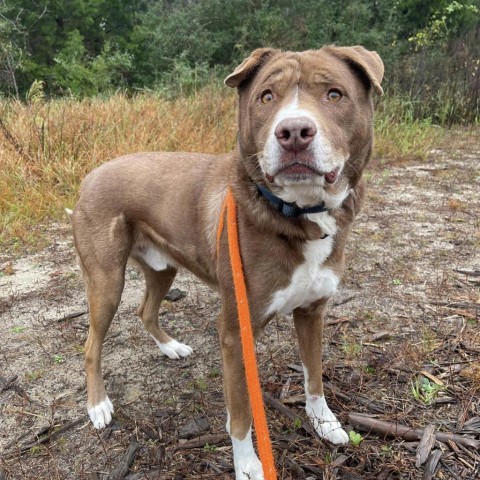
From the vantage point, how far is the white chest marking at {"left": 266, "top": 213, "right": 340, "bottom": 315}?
227 cm

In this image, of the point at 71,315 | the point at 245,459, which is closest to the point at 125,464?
the point at 245,459

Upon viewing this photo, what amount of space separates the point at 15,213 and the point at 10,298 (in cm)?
178

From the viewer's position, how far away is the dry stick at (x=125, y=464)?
2463 millimetres

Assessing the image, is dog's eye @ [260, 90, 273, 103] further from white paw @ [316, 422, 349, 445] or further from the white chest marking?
white paw @ [316, 422, 349, 445]

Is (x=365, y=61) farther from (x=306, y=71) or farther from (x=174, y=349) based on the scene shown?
(x=174, y=349)

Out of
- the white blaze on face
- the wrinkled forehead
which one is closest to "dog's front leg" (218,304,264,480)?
the white blaze on face

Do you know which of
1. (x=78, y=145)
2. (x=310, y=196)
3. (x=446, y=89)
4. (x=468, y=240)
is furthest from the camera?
(x=446, y=89)

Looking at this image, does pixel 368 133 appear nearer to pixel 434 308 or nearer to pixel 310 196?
pixel 310 196

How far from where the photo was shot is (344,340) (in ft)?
10.9

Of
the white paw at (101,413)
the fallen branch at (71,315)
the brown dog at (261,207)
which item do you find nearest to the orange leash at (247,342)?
the brown dog at (261,207)

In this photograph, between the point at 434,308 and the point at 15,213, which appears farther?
the point at 15,213

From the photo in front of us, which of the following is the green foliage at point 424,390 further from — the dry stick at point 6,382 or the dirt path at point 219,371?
the dry stick at point 6,382

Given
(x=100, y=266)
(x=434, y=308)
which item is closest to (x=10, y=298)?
(x=100, y=266)

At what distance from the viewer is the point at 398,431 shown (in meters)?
2.51
